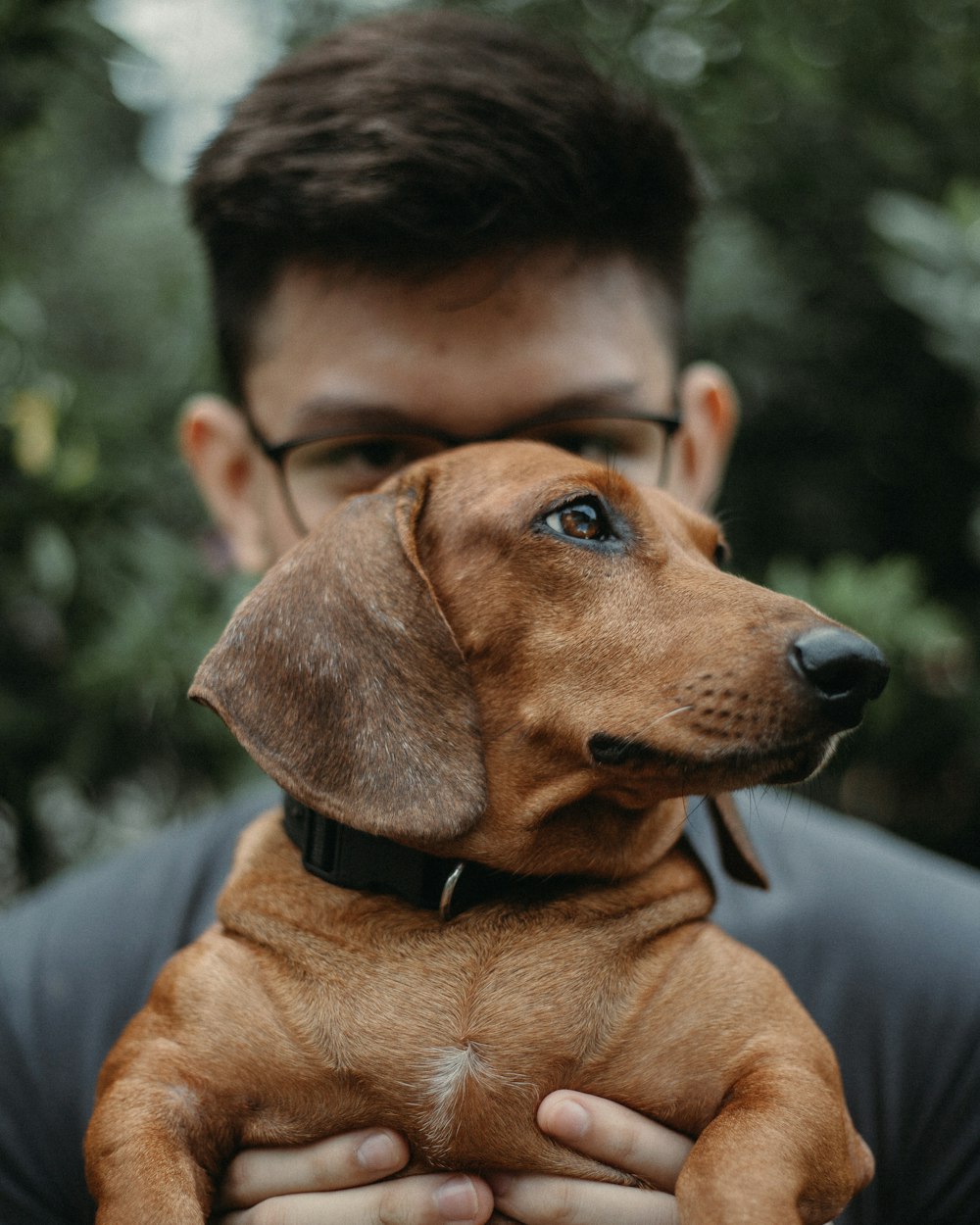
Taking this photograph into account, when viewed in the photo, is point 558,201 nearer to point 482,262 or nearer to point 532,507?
point 482,262

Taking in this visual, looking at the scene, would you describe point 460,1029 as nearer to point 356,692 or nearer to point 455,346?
point 356,692

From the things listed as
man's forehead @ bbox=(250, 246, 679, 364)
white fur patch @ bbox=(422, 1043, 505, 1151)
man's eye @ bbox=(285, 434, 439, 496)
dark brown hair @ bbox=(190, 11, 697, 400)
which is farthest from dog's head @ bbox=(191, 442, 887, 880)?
dark brown hair @ bbox=(190, 11, 697, 400)

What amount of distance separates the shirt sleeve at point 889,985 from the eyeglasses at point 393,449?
896 millimetres

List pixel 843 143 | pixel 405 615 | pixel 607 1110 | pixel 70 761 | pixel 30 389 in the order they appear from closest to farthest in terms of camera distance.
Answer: pixel 607 1110, pixel 405 615, pixel 30 389, pixel 70 761, pixel 843 143

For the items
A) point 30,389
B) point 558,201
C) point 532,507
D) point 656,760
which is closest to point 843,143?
point 558,201

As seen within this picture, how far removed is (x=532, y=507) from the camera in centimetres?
199

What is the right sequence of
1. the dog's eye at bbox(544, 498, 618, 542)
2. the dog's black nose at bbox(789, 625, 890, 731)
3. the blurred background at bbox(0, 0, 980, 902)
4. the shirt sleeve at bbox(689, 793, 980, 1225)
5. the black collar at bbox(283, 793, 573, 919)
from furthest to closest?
the blurred background at bbox(0, 0, 980, 902) → the shirt sleeve at bbox(689, 793, 980, 1225) → the dog's eye at bbox(544, 498, 618, 542) → the black collar at bbox(283, 793, 573, 919) → the dog's black nose at bbox(789, 625, 890, 731)

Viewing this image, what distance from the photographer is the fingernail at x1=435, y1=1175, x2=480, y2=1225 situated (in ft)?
5.63

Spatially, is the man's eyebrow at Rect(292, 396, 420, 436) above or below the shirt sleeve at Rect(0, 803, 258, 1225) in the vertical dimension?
above

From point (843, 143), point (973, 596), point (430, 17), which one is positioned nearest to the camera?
point (430, 17)

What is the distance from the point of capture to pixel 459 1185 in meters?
1.74

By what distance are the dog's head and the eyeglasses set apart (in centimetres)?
49

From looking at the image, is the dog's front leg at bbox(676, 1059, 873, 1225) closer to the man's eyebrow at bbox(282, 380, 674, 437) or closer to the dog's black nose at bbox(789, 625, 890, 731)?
the dog's black nose at bbox(789, 625, 890, 731)

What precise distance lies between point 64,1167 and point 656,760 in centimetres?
178
